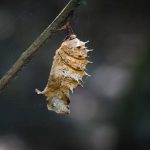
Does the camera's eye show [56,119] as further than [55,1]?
No

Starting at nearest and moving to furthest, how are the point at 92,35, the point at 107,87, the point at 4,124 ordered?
the point at 4,124 → the point at 107,87 → the point at 92,35

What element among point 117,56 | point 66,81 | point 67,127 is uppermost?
point 66,81

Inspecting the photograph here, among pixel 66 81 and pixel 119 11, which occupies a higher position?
pixel 66 81

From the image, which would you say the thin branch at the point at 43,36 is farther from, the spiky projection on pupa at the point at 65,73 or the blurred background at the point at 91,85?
the blurred background at the point at 91,85

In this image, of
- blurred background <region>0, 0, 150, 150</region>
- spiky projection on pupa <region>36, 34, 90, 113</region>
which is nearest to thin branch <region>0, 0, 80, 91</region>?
spiky projection on pupa <region>36, 34, 90, 113</region>

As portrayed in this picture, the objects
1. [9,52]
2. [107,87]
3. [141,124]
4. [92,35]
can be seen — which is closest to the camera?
[141,124]

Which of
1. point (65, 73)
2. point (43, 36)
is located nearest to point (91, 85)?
point (65, 73)

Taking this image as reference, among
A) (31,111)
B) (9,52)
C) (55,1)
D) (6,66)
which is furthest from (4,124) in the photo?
(55,1)

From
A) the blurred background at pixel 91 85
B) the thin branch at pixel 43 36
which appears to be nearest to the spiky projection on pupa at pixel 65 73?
the thin branch at pixel 43 36

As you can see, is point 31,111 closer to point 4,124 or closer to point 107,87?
Result: point 4,124
